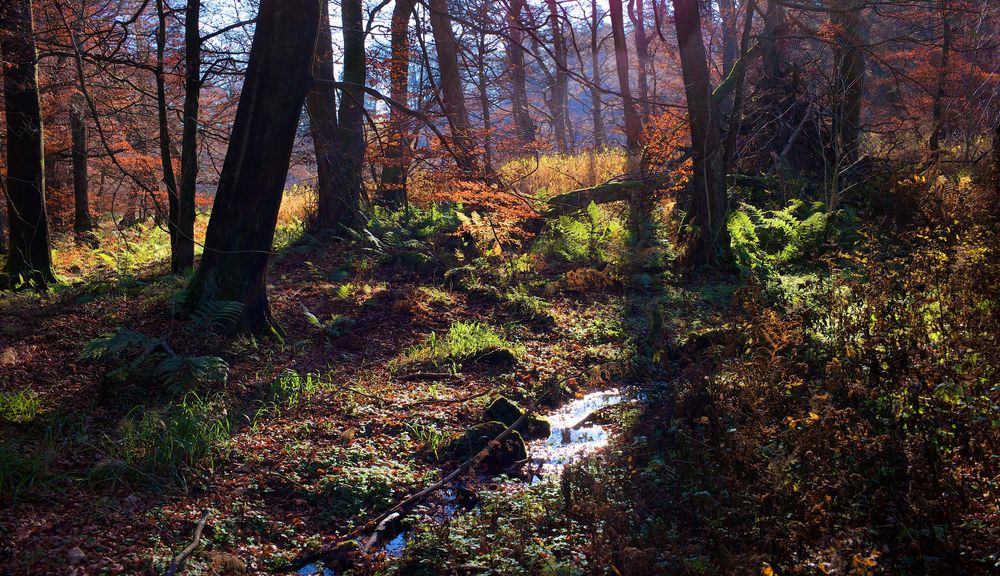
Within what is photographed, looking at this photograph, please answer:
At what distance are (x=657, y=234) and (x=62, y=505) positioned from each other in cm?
966

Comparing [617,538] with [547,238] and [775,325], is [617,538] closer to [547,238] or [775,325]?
[775,325]

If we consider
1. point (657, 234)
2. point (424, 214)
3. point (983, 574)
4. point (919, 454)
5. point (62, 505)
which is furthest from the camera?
point (424, 214)

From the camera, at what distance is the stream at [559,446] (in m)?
4.12

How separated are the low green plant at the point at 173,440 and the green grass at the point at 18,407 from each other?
0.65m

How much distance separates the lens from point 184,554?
352cm

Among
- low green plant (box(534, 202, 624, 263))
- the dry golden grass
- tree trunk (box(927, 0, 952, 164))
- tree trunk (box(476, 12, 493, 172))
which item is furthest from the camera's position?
the dry golden grass

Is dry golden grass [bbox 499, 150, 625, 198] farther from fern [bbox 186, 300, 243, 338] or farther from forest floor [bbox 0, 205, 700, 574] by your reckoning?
fern [bbox 186, 300, 243, 338]

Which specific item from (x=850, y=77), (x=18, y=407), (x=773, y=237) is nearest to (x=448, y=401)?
(x=18, y=407)

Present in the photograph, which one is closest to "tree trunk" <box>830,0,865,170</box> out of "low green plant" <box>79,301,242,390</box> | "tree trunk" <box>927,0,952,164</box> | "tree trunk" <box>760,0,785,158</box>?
"tree trunk" <box>760,0,785,158</box>

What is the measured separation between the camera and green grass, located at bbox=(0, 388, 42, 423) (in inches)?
189

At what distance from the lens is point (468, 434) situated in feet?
17.3

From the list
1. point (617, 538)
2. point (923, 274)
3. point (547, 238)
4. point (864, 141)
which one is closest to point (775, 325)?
point (923, 274)

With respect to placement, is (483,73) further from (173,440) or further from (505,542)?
(505,542)

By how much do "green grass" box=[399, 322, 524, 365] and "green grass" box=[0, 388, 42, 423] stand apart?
11.1ft
